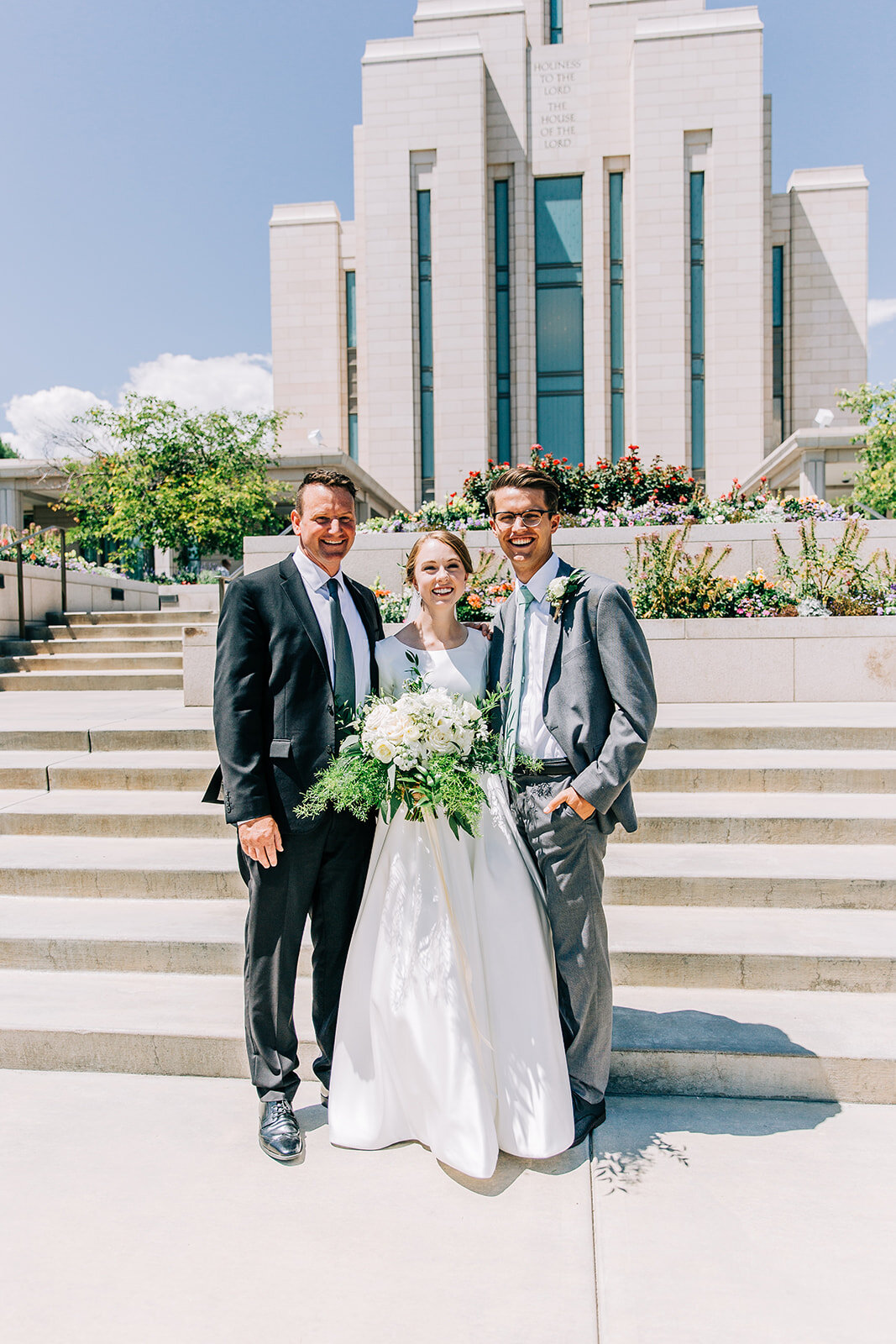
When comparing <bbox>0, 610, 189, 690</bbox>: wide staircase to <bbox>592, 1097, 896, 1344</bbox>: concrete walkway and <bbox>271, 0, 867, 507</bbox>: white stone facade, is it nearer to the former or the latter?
<bbox>592, 1097, 896, 1344</bbox>: concrete walkway

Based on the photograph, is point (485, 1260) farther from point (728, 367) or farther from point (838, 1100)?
point (728, 367)

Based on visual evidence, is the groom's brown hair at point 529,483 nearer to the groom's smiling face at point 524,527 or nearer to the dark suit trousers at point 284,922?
the groom's smiling face at point 524,527

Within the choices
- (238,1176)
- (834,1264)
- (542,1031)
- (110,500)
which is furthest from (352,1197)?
(110,500)

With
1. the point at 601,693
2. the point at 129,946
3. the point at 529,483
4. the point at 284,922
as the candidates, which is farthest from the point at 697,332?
the point at 284,922

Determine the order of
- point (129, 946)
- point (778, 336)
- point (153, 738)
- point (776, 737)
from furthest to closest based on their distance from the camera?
point (778, 336) → point (153, 738) → point (776, 737) → point (129, 946)

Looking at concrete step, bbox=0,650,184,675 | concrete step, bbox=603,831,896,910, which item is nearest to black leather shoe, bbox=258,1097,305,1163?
concrete step, bbox=603,831,896,910

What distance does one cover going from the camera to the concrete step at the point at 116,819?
5066 millimetres

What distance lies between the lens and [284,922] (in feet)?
9.70

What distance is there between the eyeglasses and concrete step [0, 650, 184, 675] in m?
8.04

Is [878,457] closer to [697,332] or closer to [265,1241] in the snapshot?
[697,332]

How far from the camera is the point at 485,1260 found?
2314mm

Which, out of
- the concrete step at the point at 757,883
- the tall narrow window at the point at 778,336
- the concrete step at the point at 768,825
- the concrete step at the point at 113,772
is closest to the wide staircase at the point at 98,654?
the concrete step at the point at 113,772

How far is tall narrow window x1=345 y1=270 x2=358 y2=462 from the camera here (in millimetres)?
29797

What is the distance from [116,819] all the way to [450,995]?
3147 millimetres
